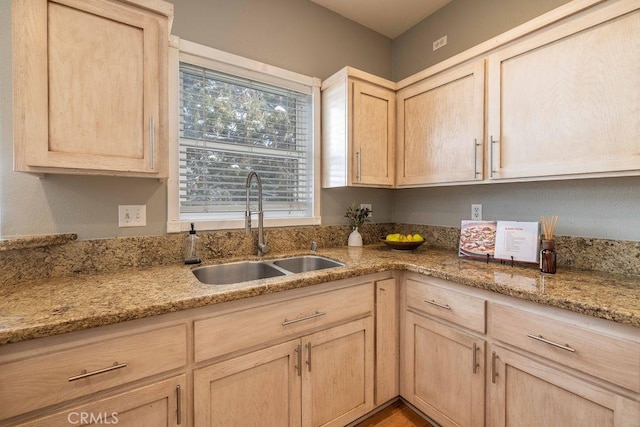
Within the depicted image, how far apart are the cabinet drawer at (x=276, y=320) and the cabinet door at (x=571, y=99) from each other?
1077 mm

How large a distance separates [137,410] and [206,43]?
6.10 feet

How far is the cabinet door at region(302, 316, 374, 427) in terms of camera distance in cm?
135

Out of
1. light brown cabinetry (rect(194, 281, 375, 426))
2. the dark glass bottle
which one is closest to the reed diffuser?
the dark glass bottle

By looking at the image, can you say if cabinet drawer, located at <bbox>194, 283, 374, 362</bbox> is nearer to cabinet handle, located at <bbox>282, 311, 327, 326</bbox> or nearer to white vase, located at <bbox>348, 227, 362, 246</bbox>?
cabinet handle, located at <bbox>282, 311, 327, 326</bbox>

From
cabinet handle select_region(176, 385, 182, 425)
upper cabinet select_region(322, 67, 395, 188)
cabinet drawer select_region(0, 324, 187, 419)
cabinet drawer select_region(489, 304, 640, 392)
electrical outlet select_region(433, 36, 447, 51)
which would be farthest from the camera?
electrical outlet select_region(433, 36, 447, 51)

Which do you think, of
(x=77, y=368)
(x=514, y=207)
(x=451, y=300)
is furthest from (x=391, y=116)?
(x=77, y=368)

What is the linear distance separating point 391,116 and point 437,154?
489 millimetres

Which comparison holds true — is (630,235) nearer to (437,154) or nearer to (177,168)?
(437,154)

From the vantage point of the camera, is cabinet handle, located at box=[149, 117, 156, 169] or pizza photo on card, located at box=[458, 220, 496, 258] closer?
cabinet handle, located at box=[149, 117, 156, 169]

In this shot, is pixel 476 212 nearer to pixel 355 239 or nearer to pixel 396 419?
pixel 355 239

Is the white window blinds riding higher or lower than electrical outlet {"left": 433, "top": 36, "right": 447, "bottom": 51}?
lower

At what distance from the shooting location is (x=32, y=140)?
1.03 metres

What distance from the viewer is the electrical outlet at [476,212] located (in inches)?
78.2

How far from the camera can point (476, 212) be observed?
2010 mm
